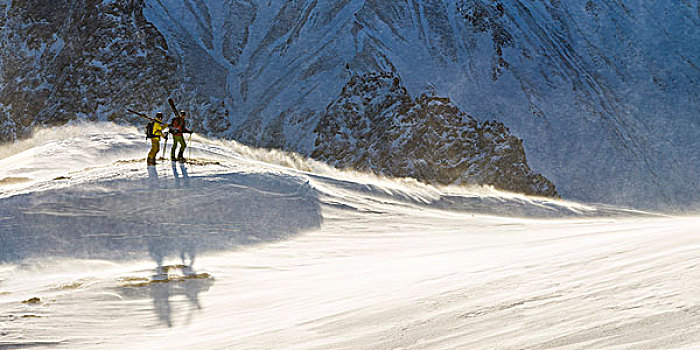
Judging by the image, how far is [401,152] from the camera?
3703 cm

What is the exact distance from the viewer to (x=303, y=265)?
862 centimetres

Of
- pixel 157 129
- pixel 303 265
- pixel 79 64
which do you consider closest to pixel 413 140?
pixel 79 64

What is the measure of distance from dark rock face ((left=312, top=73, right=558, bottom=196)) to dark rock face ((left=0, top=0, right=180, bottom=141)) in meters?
14.1

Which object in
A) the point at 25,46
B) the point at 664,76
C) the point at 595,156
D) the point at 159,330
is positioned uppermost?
the point at 25,46

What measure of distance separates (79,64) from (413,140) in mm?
26566

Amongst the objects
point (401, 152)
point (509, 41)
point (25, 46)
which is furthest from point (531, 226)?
point (25, 46)

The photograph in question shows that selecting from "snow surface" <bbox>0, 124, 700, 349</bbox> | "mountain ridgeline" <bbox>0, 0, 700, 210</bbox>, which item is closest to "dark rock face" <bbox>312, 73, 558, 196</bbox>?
"mountain ridgeline" <bbox>0, 0, 700, 210</bbox>

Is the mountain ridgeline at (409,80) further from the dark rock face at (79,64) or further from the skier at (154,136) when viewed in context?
the skier at (154,136)

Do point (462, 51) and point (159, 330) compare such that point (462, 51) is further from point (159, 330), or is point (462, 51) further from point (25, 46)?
point (159, 330)

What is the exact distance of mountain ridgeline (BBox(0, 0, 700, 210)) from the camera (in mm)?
36188

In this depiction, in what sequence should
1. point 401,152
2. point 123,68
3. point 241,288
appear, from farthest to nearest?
1. point 123,68
2. point 401,152
3. point 241,288

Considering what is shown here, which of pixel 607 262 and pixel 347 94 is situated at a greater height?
pixel 347 94

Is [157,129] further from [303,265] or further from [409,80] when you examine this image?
[409,80]

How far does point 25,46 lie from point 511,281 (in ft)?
160
